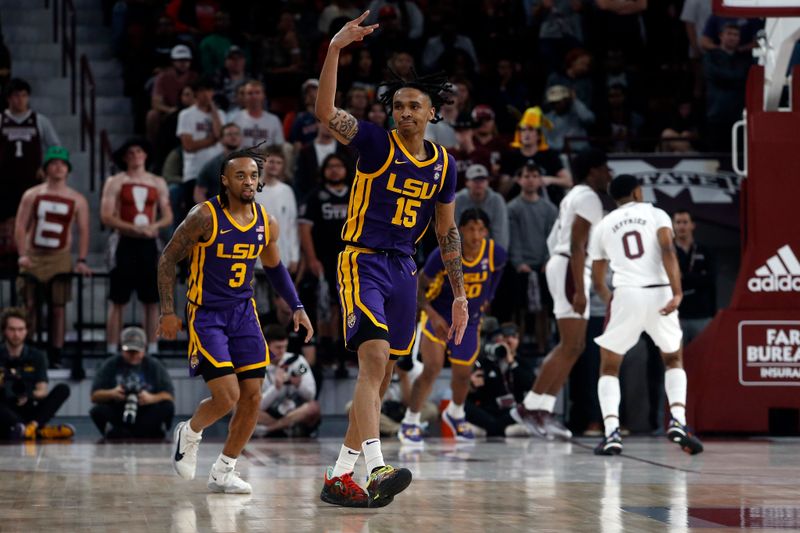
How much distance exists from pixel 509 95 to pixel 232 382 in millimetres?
10675

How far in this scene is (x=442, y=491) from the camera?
340 inches

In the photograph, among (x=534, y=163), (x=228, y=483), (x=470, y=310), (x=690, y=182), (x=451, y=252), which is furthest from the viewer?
(x=690, y=182)

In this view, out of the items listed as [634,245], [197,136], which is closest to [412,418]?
[634,245]

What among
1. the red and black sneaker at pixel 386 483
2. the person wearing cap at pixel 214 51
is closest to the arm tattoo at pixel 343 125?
the red and black sneaker at pixel 386 483

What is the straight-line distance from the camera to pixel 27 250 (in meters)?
14.7

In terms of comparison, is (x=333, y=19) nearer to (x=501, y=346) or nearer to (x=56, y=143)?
(x=56, y=143)

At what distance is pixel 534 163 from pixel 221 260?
7883 mm

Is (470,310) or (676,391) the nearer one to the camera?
(676,391)

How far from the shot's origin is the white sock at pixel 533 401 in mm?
13281

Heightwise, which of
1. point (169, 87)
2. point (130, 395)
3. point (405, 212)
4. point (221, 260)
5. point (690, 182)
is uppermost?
point (169, 87)

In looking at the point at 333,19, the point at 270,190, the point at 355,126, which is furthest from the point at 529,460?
the point at 333,19

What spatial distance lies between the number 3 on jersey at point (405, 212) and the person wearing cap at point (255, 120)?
803cm

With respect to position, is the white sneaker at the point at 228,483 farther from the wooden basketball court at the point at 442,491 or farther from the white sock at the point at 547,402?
the white sock at the point at 547,402

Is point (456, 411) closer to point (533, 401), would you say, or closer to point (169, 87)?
point (533, 401)
